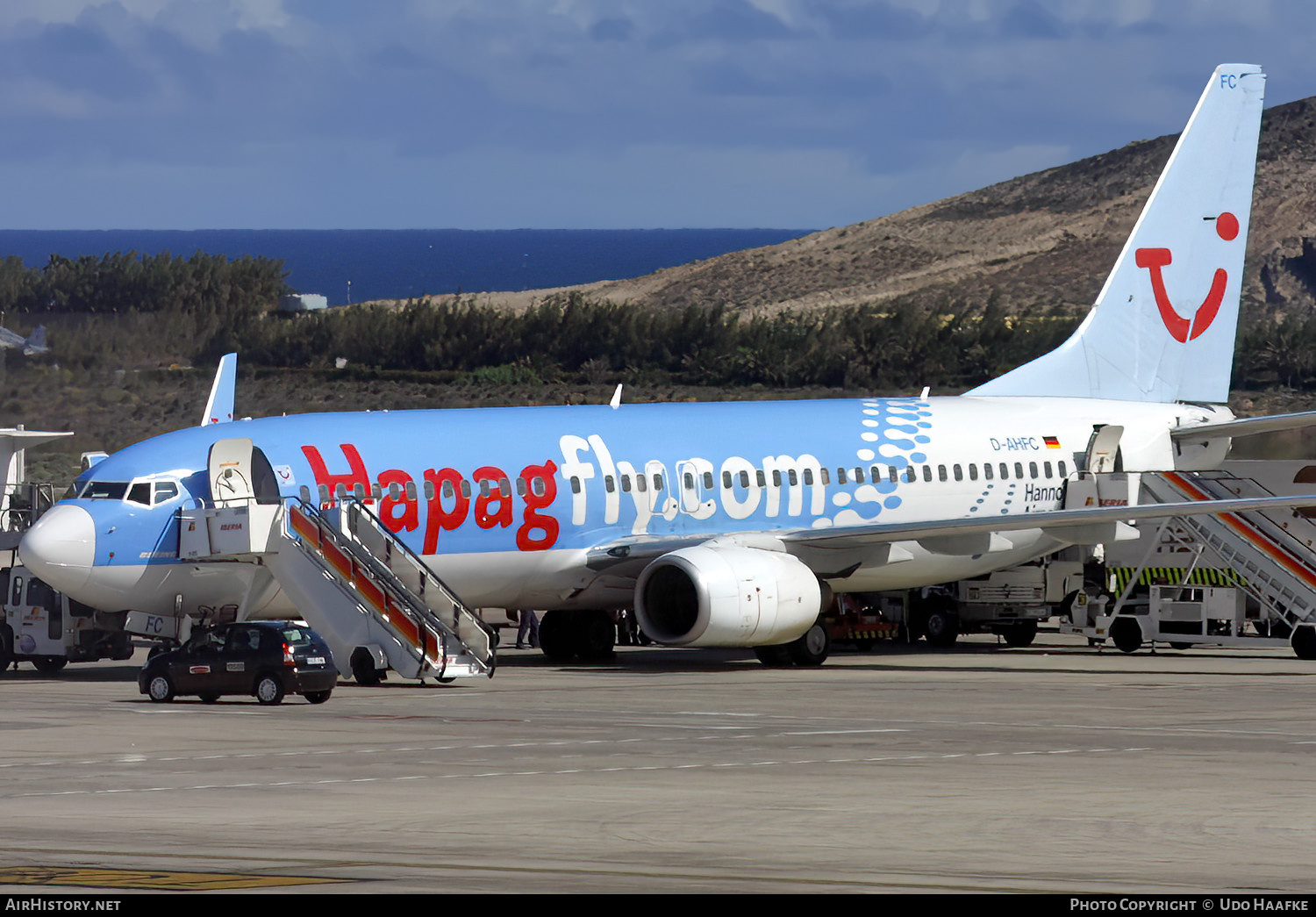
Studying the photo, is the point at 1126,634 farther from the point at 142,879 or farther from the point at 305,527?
the point at 142,879

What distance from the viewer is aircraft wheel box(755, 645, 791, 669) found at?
3591 cm

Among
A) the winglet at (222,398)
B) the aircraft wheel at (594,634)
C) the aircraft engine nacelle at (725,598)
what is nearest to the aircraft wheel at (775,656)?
the aircraft engine nacelle at (725,598)

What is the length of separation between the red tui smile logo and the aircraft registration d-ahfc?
5 centimetres

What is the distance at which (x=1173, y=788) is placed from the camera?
19141mm

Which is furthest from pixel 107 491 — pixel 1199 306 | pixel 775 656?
pixel 1199 306

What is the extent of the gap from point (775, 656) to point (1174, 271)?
1436cm

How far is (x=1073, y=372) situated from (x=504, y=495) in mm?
15209

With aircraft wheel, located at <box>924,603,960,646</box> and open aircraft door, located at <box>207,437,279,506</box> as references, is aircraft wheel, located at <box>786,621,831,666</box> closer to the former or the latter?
aircraft wheel, located at <box>924,603,960,646</box>

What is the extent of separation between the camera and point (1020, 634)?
43.8 meters

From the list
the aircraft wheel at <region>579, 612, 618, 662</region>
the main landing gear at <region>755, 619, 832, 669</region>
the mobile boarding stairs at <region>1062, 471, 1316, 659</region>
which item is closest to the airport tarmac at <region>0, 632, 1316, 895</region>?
the main landing gear at <region>755, 619, 832, 669</region>

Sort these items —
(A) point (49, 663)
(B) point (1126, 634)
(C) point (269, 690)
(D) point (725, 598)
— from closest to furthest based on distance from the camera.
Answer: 1. (C) point (269, 690)
2. (D) point (725, 598)
3. (A) point (49, 663)
4. (B) point (1126, 634)

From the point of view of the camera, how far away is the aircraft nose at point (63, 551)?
30734 millimetres

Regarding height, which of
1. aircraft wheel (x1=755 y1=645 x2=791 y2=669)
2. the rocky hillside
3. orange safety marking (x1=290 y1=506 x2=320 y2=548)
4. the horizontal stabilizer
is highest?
the rocky hillside
